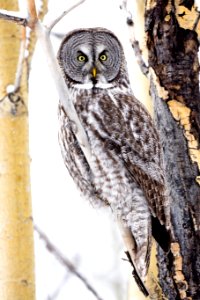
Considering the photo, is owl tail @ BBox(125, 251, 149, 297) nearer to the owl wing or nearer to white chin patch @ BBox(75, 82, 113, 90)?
the owl wing

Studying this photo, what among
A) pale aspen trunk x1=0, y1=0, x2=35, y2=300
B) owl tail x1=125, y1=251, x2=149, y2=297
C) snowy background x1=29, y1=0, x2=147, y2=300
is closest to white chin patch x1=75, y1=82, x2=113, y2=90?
pale aspen trunk x1=0, y1=0, x2=35, y2=300

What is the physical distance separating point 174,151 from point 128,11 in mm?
638

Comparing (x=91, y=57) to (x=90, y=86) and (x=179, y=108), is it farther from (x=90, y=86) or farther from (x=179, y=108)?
(x=179, y=108)

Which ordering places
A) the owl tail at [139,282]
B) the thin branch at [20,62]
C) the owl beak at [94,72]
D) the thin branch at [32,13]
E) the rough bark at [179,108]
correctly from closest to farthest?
1. the thin branch at [32,13]
2. the thin branch at [20,62]
3. the owl tail at [139,282]
4. the rough bark at [179,108]
5. the owl beak at [94,72]

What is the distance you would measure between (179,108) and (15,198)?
844mm

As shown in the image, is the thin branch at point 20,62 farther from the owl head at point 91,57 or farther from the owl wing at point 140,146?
the owl head at point 91,57

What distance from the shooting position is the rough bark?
10.4 feet

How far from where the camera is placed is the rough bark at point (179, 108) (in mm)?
3156

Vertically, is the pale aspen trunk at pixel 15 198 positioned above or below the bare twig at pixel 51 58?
below

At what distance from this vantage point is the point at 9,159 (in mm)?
2738

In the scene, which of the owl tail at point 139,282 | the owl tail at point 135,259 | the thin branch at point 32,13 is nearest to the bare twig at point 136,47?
the owl tail at point 135,259

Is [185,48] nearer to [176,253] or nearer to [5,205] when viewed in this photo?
[176,253]

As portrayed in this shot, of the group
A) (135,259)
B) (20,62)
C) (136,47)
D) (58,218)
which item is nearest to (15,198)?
(20,62)

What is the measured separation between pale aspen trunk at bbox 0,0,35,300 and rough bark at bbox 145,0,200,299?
66 centimetres
